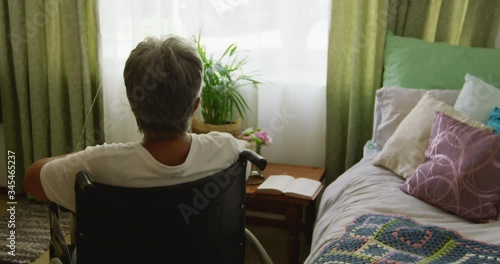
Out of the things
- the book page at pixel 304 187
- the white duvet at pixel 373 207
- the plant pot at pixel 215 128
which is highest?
the plant pot at pixel 215 128

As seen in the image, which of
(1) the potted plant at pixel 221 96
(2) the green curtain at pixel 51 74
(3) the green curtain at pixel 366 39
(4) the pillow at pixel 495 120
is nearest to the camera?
(4) the pillow at pixel 495 120

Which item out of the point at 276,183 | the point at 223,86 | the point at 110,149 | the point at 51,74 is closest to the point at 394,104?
the point at 276,183

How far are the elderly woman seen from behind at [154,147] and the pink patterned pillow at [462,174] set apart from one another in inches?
32.3

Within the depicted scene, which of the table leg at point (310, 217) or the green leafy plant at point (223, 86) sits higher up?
the green leafy plant at point (223, 86)

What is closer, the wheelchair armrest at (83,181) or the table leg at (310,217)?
the wheelchair armrest at (83,181)

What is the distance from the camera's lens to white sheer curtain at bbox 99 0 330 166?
2457 mm

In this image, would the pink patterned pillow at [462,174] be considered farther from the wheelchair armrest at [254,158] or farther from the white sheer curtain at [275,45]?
the white sheer curtain at [275,45]

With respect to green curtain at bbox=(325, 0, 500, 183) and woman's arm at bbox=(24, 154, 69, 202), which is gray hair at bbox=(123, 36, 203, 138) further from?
green curtain at bbox=(325, 0, 500, 183)

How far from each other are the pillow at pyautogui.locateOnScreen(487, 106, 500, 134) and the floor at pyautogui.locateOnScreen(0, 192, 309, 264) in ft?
3.94

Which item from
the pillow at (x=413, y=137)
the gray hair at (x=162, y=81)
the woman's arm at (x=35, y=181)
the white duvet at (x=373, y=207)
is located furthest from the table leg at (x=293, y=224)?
the woman's arm at (x=35, y=181)

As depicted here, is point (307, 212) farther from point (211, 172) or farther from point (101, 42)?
point (101, 42)

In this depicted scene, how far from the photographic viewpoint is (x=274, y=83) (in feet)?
8.37

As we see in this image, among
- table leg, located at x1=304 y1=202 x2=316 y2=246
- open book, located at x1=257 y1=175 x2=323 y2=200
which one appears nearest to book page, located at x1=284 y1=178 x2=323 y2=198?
open book, located at x1=257 y1=175 x2=323 y2=200

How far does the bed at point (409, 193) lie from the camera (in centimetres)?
120
